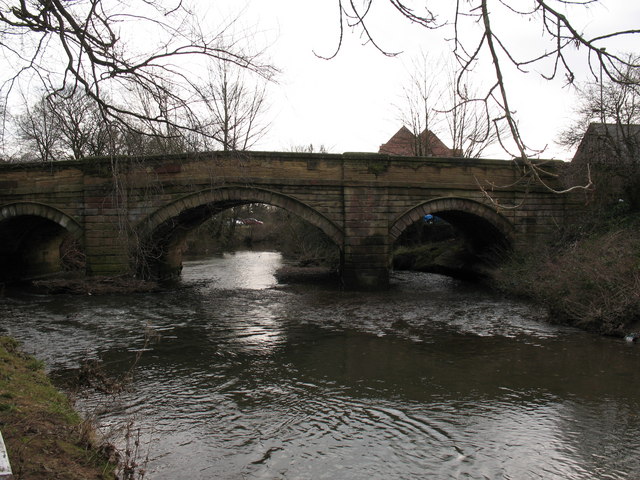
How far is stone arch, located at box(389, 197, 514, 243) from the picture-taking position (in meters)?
15.4

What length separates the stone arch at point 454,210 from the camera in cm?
1544

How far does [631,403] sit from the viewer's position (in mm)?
5809

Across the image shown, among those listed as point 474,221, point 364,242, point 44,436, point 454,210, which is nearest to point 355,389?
point 44,436

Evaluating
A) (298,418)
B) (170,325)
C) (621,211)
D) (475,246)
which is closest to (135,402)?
(298,418)

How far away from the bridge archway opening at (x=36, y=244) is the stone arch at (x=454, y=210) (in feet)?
31.2

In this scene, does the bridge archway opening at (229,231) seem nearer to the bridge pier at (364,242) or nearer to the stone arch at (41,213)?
the bridge pier at (364,242)

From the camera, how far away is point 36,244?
2014 centimetres

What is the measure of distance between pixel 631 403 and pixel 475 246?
548 inches

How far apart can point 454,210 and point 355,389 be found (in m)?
10.6

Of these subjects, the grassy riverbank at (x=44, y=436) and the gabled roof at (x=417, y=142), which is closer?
the grassy riverbank at (x=44, y=436)

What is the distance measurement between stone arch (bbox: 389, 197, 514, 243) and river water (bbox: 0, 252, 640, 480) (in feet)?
12.7

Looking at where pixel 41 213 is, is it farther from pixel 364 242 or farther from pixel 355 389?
pixel 355 389

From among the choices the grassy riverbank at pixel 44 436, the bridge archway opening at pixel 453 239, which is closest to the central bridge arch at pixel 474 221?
the bridge archway opening at pixel 453 239

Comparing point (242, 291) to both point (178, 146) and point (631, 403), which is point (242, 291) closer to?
point (178, 146)
